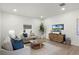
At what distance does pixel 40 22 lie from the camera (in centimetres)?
177

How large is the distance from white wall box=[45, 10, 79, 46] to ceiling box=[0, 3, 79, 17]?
10 centimetres

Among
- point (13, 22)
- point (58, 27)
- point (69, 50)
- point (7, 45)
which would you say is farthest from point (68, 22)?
point (7, 45)

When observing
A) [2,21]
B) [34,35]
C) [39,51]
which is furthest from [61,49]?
[2,21]

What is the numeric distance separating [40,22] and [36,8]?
0.31m

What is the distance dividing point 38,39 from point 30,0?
84 cm

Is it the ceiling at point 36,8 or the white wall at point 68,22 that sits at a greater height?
the ceiling at point 36,8

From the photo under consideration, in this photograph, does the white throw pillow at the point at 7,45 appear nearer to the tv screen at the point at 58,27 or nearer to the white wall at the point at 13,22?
the white wall at the point at 13,22

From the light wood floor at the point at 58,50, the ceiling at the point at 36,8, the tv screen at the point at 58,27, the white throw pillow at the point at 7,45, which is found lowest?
the light wood floor at the point at 58,50

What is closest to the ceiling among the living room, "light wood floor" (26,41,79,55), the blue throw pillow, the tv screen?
the living room

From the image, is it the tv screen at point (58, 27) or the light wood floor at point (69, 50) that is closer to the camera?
the light wood floor at point (69, 50)

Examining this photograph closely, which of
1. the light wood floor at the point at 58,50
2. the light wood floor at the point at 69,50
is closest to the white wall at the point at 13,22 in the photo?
the light wood floor at the point at 58,50

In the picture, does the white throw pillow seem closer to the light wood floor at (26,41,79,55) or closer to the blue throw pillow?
the blue throw pillow

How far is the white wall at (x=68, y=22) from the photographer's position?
166cm

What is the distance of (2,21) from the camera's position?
5.36 feet
